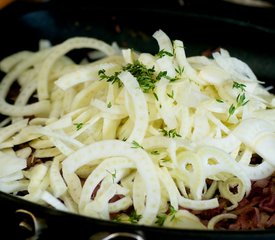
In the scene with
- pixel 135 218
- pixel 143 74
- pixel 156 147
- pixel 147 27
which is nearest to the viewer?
pixel 135 218

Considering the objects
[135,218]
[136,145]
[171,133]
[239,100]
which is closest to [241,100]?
[239,100]

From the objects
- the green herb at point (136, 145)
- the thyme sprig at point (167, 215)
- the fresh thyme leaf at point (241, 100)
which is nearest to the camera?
the thyme sprig at point (167, 215)

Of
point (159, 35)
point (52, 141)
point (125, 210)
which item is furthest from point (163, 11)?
point (125, 210)

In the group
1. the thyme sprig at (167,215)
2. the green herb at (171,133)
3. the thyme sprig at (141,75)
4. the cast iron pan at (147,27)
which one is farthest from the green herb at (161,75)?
the cast iron pan at (147,27)

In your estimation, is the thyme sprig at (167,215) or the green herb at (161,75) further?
the green herb at (161,75)

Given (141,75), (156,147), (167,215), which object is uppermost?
(141,75)

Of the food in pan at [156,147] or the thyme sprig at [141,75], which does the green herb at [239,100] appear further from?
the thyme sprig at [141,75]

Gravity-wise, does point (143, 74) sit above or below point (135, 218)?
above

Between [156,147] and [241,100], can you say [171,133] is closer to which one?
[156,147]

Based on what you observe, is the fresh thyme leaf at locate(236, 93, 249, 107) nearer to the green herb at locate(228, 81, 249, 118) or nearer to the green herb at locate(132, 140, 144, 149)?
the green herb at locate(228, 81, 249, 118)
